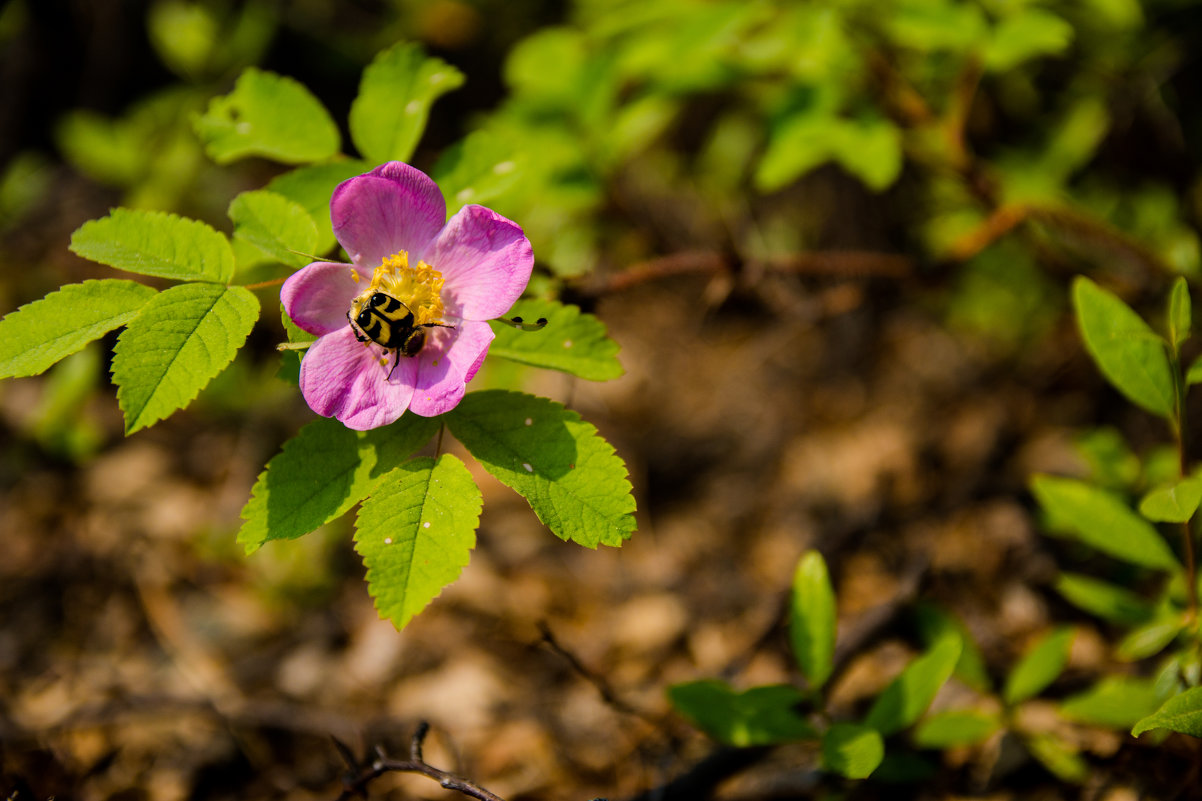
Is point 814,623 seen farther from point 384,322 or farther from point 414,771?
point 384,322

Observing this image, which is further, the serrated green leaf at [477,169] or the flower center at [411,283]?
the serrated green leaf at [477,169]

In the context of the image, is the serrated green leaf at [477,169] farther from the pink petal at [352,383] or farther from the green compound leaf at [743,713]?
the green compound leaf at [743,713]

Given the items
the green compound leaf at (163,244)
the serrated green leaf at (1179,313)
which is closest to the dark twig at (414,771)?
the green compound leaf at (163,244)

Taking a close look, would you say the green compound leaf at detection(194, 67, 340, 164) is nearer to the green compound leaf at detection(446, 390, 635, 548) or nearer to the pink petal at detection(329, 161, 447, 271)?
the pink petal at detection(329, 161, 447, 271)

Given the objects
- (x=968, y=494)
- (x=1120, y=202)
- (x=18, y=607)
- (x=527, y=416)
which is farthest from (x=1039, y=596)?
(x=18, y=607)

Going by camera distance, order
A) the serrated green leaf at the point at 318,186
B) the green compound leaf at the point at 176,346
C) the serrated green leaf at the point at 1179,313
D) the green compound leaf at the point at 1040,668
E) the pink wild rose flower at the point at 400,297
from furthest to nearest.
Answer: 1. the green compound leaf at the point at 1040,668
2. the serrated green leaf at the point at 318,186
3. the serrated green leaf at the point at 1179,313
4. the pink wild rose flower at the point at 400,297
5. the green compound leaf at the point at 176,346

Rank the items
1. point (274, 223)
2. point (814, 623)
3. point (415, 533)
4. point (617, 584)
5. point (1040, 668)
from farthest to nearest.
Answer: point (617, 584), point (1040, 668), point (814, 623), point (274, 223), point (415, 533)

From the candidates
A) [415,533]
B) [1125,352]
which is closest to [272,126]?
[415,533]
